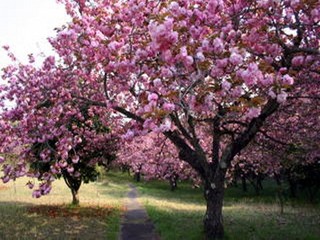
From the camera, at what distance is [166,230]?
1827cm

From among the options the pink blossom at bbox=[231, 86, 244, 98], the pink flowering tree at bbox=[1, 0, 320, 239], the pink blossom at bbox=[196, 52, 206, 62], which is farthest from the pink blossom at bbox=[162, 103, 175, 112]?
the pink blossom at bbox=[231, 86, 244, 98]

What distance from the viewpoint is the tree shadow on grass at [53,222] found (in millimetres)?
17531

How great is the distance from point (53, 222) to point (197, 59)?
615 inches

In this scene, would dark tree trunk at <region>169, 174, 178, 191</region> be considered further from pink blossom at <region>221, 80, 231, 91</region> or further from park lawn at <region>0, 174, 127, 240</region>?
pink blossom at <region>221, 80, 231, 91</region>

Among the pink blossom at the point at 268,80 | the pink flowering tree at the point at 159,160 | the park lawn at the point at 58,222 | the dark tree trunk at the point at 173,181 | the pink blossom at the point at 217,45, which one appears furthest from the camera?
the dark tree trunk at the point at 173,181

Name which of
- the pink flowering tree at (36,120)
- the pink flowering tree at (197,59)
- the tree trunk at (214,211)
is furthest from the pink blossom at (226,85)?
the tree trunk at (214,211)

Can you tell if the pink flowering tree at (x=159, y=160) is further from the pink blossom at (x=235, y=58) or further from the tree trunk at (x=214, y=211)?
the pink blossom at (x=235, y=58)

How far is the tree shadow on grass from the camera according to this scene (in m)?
17.5

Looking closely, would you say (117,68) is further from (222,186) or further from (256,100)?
(222,186)

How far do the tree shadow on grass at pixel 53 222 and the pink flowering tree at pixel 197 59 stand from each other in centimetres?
588

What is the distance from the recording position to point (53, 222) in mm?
21219

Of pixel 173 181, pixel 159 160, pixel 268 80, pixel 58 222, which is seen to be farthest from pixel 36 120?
pixel 173 181

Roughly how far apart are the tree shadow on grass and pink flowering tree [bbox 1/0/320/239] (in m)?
5.88

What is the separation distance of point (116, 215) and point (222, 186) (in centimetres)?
1079
